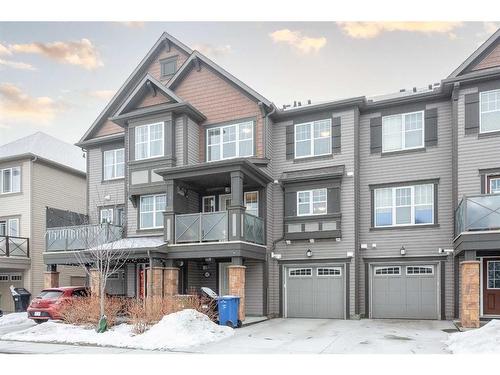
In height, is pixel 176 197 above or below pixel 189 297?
above

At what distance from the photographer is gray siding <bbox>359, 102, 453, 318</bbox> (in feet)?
52.7

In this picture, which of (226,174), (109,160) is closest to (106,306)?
(226,174)

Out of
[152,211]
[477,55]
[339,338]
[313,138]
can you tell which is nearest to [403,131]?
[313,138]

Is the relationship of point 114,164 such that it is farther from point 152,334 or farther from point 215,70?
point 152,334

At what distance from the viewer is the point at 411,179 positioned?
16.7 metres

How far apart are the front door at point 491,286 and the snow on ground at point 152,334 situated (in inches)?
326

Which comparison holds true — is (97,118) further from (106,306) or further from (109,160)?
(106,306)

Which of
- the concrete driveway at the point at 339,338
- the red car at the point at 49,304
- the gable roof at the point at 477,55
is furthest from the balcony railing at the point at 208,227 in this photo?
the gable roof at the point at 477,55

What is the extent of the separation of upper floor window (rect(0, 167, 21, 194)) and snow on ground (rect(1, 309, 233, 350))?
11.6m

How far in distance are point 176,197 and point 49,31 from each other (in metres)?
7.03

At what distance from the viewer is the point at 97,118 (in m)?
21.4

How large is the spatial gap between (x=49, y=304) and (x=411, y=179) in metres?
13.3

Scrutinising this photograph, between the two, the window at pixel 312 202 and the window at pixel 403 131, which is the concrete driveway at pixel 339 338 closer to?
the window at pixel 312 202

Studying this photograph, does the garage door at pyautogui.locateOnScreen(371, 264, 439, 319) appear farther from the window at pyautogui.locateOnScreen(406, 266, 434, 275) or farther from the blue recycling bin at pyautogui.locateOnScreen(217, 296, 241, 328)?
the blue recycling bin at pyautogui.locateOnScreen(217, 296, 241, 328)
